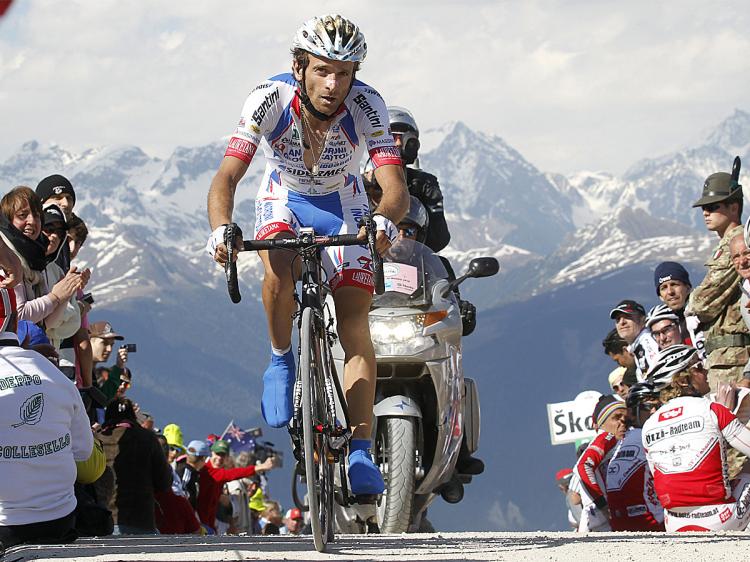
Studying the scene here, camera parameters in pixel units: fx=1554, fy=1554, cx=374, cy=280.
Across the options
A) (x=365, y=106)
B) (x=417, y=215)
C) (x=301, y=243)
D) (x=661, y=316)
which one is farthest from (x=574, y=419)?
(x=301, y=243)

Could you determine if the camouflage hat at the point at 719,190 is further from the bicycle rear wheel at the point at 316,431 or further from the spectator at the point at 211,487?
the spectator at the point at 211,487

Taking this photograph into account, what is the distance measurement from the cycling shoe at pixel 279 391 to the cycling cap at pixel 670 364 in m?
2.75

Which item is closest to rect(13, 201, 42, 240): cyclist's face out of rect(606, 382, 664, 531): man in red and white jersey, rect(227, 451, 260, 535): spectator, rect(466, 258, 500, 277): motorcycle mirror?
rect(466, 258, 500, 277): motorcycle mirror

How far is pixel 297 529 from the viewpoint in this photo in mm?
26219

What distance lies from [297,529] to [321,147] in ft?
62.3

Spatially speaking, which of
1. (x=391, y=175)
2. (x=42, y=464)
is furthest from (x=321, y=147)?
(x=42, y=464)

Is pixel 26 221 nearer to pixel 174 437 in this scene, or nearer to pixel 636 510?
pixel 636 510

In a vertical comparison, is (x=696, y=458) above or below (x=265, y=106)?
below

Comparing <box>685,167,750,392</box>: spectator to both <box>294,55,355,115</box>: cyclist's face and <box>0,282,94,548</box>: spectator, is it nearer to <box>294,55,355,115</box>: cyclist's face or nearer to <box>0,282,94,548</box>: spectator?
<box>294,55,355,115</box>: cyclist's face

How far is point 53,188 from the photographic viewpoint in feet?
35.8

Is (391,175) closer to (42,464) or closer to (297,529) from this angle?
(42,464)

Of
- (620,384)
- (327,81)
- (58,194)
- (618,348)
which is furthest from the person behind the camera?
(618,348)

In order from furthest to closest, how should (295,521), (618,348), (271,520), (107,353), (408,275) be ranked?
(295,521), (271,520), (618,348), (107,353), (408,275)

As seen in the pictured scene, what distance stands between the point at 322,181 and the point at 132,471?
3.78m
